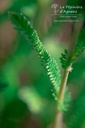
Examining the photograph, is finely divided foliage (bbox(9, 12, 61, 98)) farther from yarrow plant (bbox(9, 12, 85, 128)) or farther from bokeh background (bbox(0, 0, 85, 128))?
bokeh background (bbox(0, 0, 85, 128))

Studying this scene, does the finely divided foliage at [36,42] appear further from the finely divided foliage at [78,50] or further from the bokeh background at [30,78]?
the bokeh background at [30,78]

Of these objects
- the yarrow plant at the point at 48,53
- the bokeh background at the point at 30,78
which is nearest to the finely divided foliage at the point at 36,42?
the yarrow plant at the point at 48,53

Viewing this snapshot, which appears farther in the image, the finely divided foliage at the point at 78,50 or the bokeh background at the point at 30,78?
the bokeh background at the point at 30,78

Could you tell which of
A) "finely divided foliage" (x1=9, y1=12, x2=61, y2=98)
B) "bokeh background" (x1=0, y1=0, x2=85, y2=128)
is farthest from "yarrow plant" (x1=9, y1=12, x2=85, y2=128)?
"bokeh background" (x1=0, y1=0, x2=85, y2=128)

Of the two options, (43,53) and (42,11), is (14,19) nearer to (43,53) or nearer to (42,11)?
(43,53)

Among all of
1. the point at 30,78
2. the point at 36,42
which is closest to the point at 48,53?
the point at 36,42

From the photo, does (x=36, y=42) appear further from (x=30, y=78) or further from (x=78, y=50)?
(x=30, y=78)

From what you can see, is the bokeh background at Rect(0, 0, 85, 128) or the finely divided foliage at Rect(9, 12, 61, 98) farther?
the bokeh background at Rect(0, 0, 85, 128)

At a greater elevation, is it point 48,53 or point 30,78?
point 48,53
